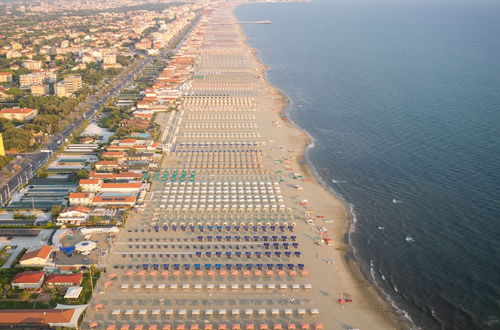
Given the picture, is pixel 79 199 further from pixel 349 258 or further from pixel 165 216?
pixel 349 258

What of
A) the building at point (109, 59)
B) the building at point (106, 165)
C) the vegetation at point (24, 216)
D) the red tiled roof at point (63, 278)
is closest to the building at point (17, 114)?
the building at point (106, 165)

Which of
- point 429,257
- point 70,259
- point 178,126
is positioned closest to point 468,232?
point 429,257

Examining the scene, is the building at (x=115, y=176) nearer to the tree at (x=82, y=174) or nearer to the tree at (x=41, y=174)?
the tree at (x=82, y=174)

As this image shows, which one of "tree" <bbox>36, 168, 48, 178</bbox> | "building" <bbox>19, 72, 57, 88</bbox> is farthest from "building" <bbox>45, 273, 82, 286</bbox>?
"building" <bbox>19, 72, 57, 88</bbox>

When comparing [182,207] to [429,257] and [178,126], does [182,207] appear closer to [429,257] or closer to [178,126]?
[429,257]

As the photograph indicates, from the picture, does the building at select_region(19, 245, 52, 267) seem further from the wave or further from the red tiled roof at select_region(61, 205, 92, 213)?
the wave
